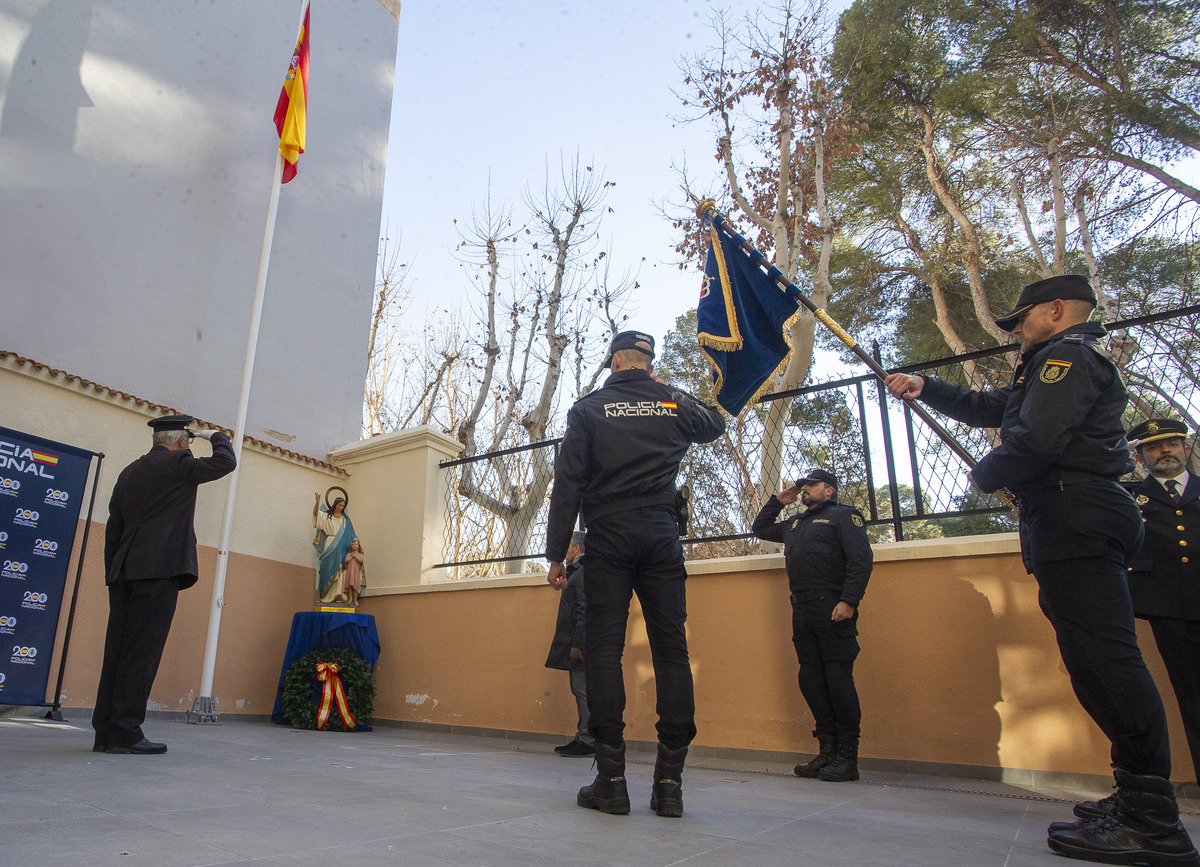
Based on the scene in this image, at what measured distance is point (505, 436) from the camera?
15680 mm

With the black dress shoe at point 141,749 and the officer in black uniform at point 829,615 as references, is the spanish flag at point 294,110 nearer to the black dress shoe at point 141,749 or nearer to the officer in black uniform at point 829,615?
the black dress shoe at point 141,749

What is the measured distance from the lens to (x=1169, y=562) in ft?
11.9

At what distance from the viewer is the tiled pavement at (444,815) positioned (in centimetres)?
199

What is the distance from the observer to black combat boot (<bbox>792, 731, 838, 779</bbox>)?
4375 millimetres

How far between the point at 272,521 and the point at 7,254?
312 cm

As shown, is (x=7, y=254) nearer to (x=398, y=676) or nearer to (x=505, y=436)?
(x=398, y=676)

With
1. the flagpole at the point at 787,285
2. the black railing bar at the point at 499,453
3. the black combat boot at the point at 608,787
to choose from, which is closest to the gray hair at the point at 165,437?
the black railing bar at the point at 499,453

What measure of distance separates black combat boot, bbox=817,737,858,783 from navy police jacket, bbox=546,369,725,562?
84.1 inches

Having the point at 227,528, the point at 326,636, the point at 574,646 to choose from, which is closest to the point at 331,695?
the point at 326,636

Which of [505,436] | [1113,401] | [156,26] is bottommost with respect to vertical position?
[1113,401]

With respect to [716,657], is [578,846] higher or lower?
lower

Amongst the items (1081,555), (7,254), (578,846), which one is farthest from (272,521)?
(1081,555)

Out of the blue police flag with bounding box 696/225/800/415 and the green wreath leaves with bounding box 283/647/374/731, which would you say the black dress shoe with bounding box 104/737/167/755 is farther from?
the blue police flag with bounding box 696/225/800/415

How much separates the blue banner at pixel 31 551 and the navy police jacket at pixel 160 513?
1.89m
